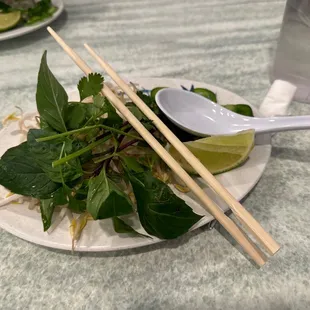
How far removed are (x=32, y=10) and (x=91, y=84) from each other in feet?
2.51

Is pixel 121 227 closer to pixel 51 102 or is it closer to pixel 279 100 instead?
pixel 51 102

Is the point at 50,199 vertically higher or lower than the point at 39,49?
higher

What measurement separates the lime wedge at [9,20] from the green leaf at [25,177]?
813mm

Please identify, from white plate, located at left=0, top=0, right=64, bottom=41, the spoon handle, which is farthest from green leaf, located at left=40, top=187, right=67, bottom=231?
white plate, located at left=0, top=0, right=64, bottom=41

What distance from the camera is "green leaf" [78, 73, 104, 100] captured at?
680 millimetres

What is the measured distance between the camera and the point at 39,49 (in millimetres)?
1289

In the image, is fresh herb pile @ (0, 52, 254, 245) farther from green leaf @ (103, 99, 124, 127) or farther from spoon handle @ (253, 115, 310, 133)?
spoon handle @ (253, 115, 310, 133)

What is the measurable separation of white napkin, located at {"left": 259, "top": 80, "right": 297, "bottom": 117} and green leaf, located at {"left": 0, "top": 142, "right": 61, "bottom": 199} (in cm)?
52

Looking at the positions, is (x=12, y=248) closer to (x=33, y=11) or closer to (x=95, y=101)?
(x=95, y=101)

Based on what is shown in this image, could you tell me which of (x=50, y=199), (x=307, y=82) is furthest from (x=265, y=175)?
(x=50, y=199)

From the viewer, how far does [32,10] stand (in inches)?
50.4

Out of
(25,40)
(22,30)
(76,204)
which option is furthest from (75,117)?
(25,40)

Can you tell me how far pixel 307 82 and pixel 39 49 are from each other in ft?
2.89

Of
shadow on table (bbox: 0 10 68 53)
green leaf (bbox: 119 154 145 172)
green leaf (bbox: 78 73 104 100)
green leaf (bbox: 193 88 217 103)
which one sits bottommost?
shadow on table (bbox: 0 10 68 53)
